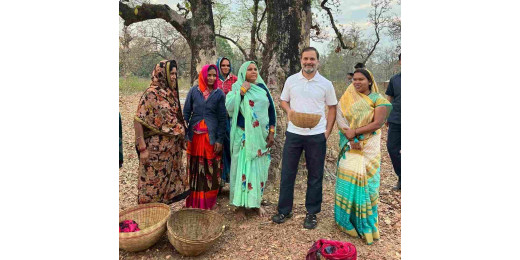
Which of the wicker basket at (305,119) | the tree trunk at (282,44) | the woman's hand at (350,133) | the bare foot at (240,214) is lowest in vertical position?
the bare foot at (240,214)

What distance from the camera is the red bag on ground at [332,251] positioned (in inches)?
90.4

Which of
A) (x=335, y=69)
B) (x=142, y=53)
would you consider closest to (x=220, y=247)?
(x=142, y=53)

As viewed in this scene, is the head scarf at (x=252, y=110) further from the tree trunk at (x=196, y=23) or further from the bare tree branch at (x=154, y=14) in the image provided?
the bare tree branch at (x=154, y=14)

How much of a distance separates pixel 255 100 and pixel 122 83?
9891mm

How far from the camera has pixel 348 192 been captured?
9.55 feet

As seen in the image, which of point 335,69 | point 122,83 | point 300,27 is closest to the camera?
point 300,27

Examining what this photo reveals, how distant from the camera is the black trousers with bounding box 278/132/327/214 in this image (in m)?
2.97

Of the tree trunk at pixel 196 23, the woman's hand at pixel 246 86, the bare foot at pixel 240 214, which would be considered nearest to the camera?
the woman's hand at pixel 246 86

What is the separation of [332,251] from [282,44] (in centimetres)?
293

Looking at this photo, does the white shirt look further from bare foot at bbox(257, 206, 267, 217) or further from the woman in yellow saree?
bare foot at bbox(257, 206, 267, 217)

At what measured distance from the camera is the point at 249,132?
3.19 meters

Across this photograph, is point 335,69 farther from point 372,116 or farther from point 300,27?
point 372,116

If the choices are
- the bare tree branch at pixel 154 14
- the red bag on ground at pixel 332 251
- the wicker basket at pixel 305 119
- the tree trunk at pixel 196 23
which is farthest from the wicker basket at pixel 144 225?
the bare tree branch at pixel 154 14

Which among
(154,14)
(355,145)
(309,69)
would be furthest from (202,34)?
(355,145)
